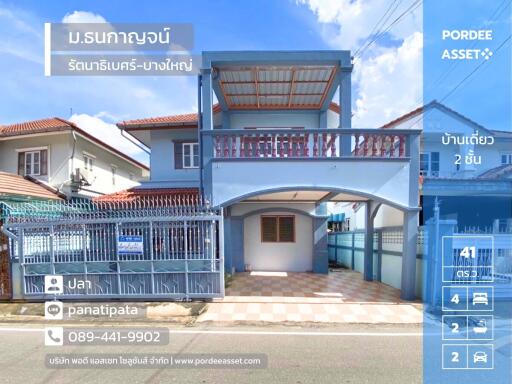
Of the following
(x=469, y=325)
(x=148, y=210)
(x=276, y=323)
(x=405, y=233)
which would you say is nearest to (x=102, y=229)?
(x=148, y=210)

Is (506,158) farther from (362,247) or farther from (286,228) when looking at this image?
(286,228)

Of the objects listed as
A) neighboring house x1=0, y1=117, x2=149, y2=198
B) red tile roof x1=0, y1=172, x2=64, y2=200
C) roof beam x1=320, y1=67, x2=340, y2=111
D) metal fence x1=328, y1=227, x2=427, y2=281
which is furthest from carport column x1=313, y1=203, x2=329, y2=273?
red tile roof x1=0, y1=172, x2=64, y2=200

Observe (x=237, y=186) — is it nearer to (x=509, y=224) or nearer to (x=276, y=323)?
(x=276, y=323)

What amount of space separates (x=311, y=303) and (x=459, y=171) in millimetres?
11898

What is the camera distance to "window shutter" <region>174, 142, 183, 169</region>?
10609mm

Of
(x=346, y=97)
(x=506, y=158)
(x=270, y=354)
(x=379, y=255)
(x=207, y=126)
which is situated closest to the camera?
(x=270, y=354)

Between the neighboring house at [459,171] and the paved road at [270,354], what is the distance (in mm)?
8114

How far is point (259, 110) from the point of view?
10633 mm

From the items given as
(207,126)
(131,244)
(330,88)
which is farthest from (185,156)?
(330,88)

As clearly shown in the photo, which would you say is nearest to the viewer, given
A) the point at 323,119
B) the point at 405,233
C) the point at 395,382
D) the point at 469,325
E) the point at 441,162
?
the point at 395,382

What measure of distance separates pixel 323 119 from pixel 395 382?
8652 millimetres

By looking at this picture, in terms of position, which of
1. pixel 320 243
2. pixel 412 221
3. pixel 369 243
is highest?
pixel 412 221

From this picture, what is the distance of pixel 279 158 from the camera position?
22.6 feet

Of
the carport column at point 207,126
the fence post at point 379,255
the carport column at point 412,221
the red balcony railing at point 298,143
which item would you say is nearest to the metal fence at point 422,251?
the fence post at point 379,255
